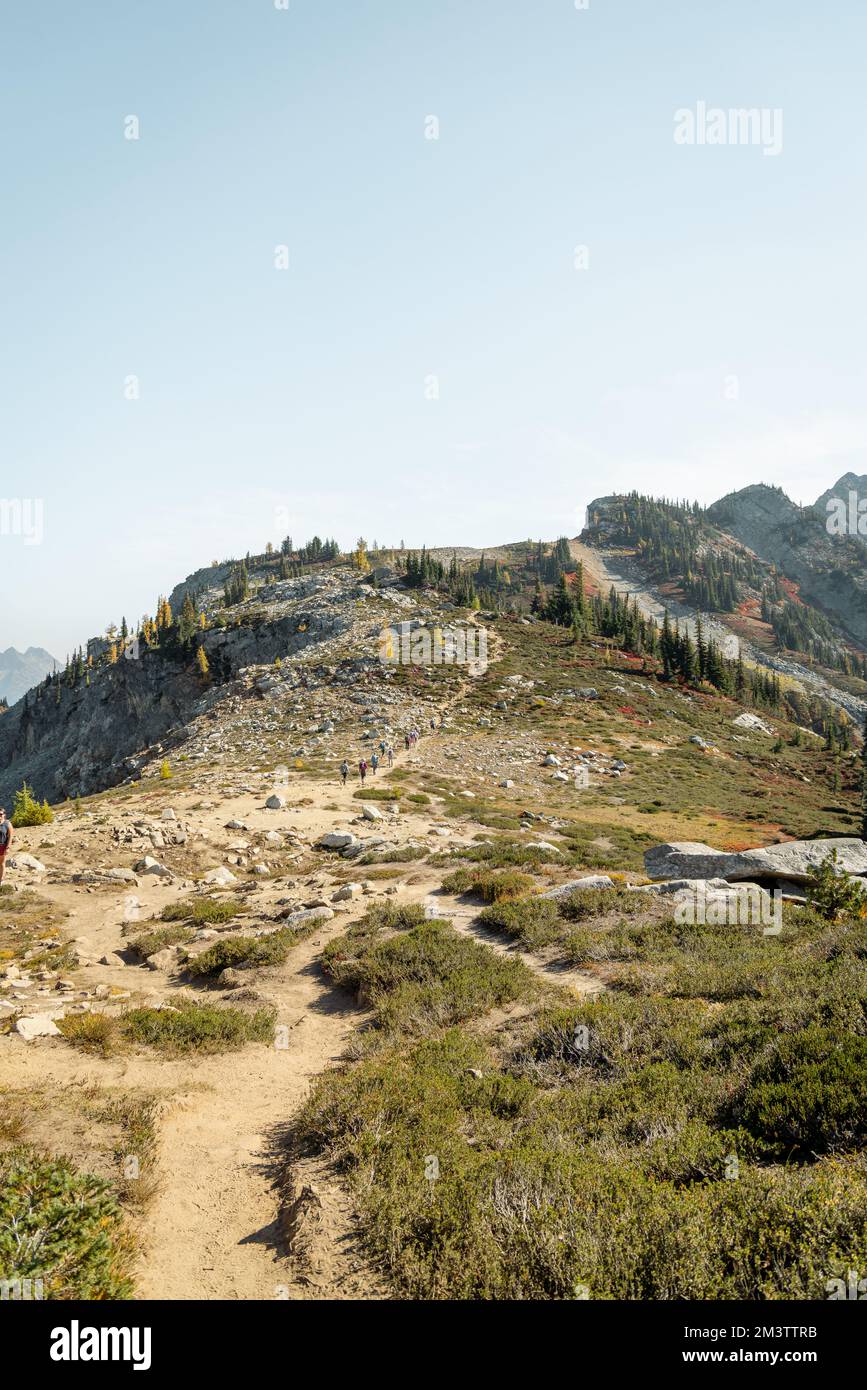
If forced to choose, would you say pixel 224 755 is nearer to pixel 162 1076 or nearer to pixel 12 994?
pixel 12 994

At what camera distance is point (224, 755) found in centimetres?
4322

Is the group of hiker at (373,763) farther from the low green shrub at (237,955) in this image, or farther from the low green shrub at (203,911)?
the low green shrub at (237,955)

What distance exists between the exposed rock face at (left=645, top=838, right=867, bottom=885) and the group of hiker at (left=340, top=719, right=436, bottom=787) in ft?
58.9

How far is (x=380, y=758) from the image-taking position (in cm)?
4006

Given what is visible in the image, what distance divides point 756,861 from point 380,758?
84.8 ft

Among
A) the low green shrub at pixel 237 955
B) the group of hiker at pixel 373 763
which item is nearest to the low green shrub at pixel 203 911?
the low green shrub at pixel 237 955

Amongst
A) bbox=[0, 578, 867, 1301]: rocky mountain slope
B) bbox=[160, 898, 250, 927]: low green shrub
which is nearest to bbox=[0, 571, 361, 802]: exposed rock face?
bbox=[0, 578, 867, 1301]: rocky mountain slope

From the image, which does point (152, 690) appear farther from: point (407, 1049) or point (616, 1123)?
point (616, 1123)

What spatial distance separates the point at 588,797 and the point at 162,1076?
32014 mm

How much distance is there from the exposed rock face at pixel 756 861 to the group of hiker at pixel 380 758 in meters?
18.0

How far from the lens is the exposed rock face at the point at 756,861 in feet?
57.5
